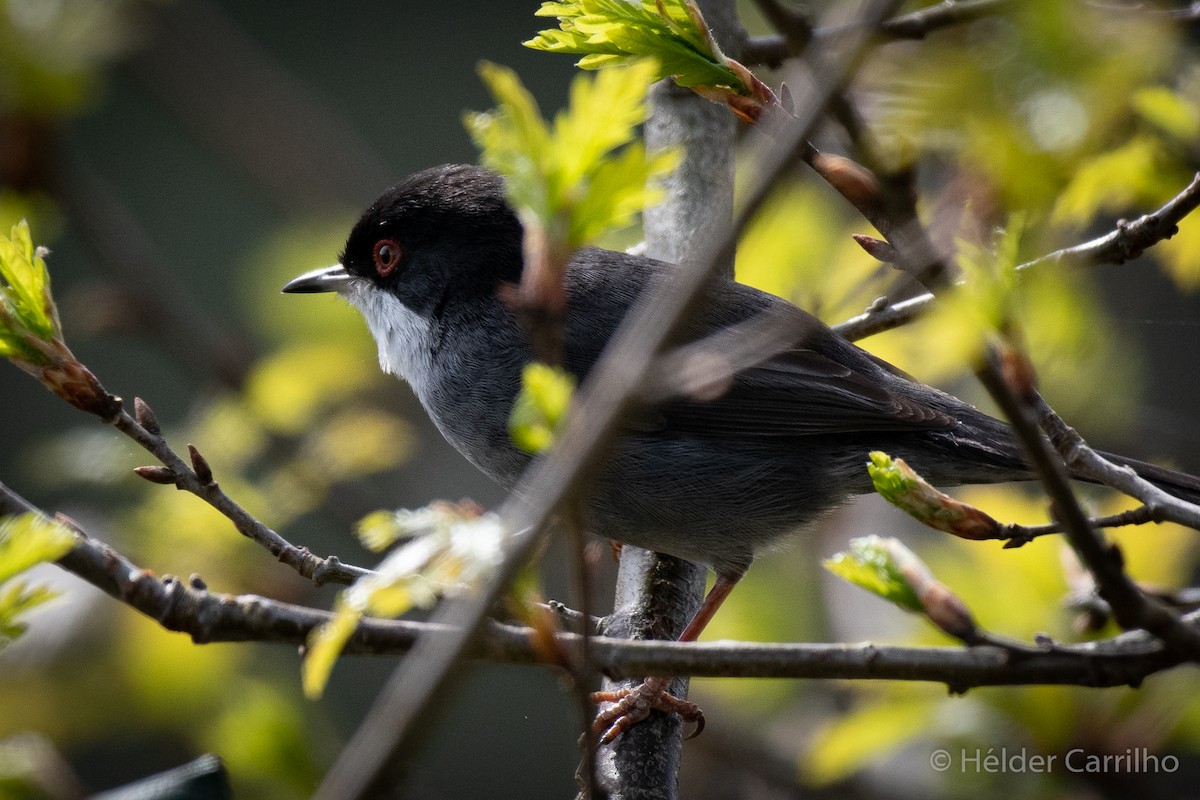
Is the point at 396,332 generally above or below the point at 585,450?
above

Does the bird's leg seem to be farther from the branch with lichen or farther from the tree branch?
the tree branch

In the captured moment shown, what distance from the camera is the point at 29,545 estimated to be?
1.54m

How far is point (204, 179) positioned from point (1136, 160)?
9.20 metres

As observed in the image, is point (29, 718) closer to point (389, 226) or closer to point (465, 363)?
point (465, 363)

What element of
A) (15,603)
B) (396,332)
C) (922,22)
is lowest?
(15,603)

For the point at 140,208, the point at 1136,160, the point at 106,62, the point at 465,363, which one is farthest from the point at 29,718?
the point at 140,208

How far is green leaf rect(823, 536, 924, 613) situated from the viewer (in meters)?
1.93

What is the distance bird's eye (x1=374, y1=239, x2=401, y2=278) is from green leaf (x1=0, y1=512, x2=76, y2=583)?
282cm

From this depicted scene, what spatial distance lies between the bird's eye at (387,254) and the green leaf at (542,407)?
286cm

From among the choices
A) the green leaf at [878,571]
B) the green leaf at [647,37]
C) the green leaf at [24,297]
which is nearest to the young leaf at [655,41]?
the green leaf at [647,37]

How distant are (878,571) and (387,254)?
9.46 ft

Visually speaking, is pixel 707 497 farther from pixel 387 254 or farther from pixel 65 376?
pixel 65 376

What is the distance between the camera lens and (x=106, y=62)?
11.3 feet

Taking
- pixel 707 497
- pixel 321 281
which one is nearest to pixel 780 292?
pixel 707 497
